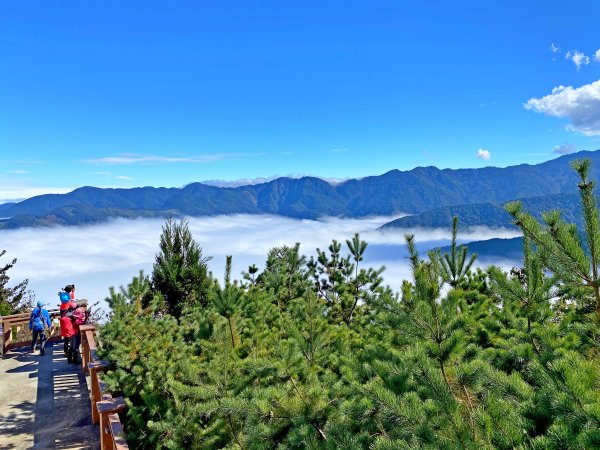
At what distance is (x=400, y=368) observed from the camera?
10.0ft

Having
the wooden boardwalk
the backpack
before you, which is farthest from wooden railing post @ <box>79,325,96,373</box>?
the backpack

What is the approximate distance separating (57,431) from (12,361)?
4.85 metres

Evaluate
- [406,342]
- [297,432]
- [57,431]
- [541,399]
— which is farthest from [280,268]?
[541,399]

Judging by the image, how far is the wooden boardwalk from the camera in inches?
259

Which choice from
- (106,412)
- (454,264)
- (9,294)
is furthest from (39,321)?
(9,294)

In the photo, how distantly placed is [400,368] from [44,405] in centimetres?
782

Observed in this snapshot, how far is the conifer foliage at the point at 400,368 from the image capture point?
229cm

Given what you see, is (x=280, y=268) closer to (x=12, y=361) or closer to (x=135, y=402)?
(x=135, y=402)

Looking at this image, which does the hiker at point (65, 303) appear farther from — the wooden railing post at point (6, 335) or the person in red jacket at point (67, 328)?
the wooden railing post at point (6, 335)

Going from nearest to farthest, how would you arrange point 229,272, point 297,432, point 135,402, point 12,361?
point 297,432
point 229,272
point 135,402
point 12,361

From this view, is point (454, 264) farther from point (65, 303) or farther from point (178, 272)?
point (178, 272)

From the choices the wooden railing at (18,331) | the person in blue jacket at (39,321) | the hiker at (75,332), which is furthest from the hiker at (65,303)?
the person in blue jacket at (39,321)

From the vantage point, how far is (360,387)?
9.52 feet

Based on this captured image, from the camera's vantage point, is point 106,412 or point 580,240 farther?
point 106,412
